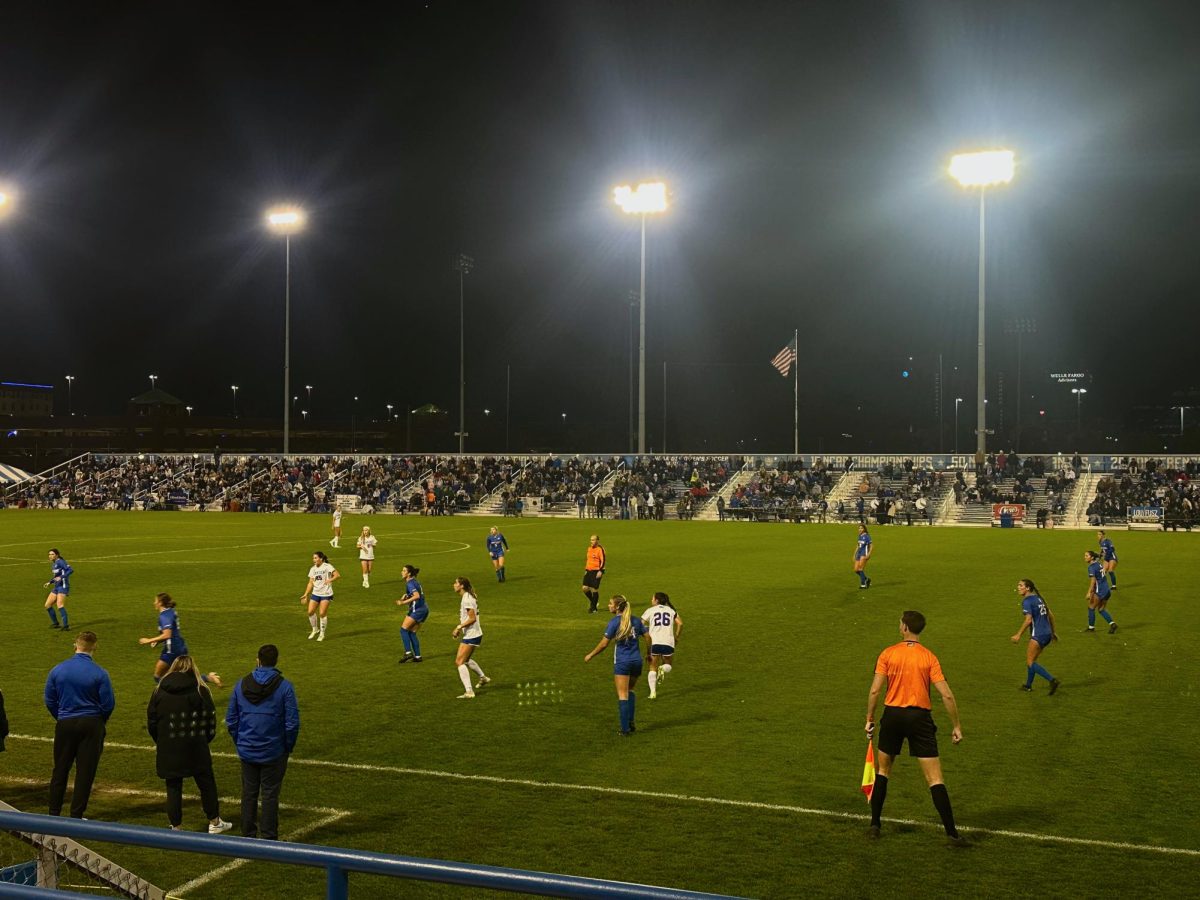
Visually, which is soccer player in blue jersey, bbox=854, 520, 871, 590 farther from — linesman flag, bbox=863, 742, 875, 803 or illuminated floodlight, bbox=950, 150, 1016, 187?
illuminated floodlight, bbox=950, 150, 1016, 187

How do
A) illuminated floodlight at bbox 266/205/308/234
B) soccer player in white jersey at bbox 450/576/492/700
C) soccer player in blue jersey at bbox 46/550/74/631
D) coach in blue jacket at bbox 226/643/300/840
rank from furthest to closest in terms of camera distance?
illuminated floodlight at bbox 266/205/308/234, soccer player in blue jersey at bbox 46/550/74/631, soccer player in white jersey at bbox 450/576/492/700, coach in blue jacket at bbox 226/643/300/840

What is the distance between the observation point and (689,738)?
13891mm

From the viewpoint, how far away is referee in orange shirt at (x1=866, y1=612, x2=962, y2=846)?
9711mm

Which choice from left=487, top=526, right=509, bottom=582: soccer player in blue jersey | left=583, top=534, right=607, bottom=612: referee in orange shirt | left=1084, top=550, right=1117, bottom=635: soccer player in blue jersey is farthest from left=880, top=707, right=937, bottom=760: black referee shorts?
left=487, top=526, right=509, bottom=582: soccer player in blue jersey

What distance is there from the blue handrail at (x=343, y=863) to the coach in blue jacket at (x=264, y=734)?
19.9 feet

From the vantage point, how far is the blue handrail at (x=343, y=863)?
319 cm

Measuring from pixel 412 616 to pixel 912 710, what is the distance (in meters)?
10.9

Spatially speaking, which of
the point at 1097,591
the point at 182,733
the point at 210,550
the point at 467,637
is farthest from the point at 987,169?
the point at 182,733

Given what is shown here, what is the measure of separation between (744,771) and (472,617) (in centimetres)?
543

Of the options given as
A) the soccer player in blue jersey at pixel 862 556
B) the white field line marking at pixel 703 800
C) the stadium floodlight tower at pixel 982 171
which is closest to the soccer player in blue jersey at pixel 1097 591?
the soccer player in blue jersey at pixel 862 556

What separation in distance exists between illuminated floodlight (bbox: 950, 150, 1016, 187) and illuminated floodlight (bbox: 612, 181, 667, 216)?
16809 millimetres

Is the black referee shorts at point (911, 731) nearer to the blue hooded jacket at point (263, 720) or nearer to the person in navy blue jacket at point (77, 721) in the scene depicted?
the blue hooded jacket at point (263, 720)

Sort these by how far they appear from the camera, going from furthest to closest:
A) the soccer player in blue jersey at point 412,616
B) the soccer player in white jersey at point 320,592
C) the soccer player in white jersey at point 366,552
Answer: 1. the soccer player in white jersey at point 366,552
2. the soccer player in white jersey at point 320,592
3. the soccer player in blue jersey at point 412,616

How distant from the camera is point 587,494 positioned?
66438 mm
